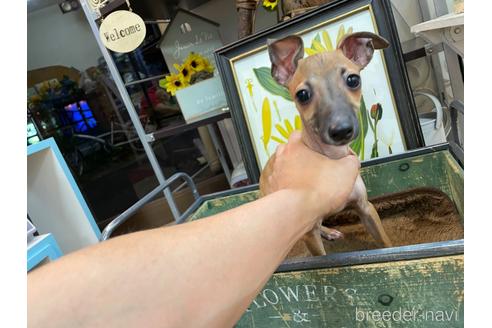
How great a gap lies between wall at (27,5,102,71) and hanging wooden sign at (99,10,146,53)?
1157 mm

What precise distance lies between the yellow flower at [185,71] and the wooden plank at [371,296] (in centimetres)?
81

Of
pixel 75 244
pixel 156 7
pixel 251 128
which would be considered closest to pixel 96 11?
pixel 156 7

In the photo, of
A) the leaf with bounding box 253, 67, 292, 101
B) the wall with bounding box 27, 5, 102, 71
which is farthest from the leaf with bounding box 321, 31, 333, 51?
the wall with bounding box 27, 5, 102, 71

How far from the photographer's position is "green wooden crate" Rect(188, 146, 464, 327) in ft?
1.49

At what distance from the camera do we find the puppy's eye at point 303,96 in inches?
21.8

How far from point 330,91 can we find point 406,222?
0.43 m

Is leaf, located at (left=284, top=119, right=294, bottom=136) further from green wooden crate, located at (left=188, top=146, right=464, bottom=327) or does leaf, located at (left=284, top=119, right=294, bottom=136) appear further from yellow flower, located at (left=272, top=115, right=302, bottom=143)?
green wooden crate, located at (left=188, top=146, right=464, bottom=327)

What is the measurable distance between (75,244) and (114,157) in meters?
0.98

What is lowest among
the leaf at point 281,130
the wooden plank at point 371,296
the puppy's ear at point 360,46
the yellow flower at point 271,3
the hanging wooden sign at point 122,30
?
the wooden plank at point 371,296

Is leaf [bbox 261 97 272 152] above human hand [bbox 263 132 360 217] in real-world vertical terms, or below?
above

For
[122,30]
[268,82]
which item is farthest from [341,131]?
[122,30]

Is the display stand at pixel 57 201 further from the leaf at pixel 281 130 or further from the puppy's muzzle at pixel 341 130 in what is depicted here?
the puppy's muzzle at pixel 341 130

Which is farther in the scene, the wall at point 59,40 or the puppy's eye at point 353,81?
the wall at point 59,40

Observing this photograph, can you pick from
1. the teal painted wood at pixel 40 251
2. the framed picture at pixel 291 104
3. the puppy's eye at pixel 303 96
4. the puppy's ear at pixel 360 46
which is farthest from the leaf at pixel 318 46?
the teal painted wood at pixel 40 251
